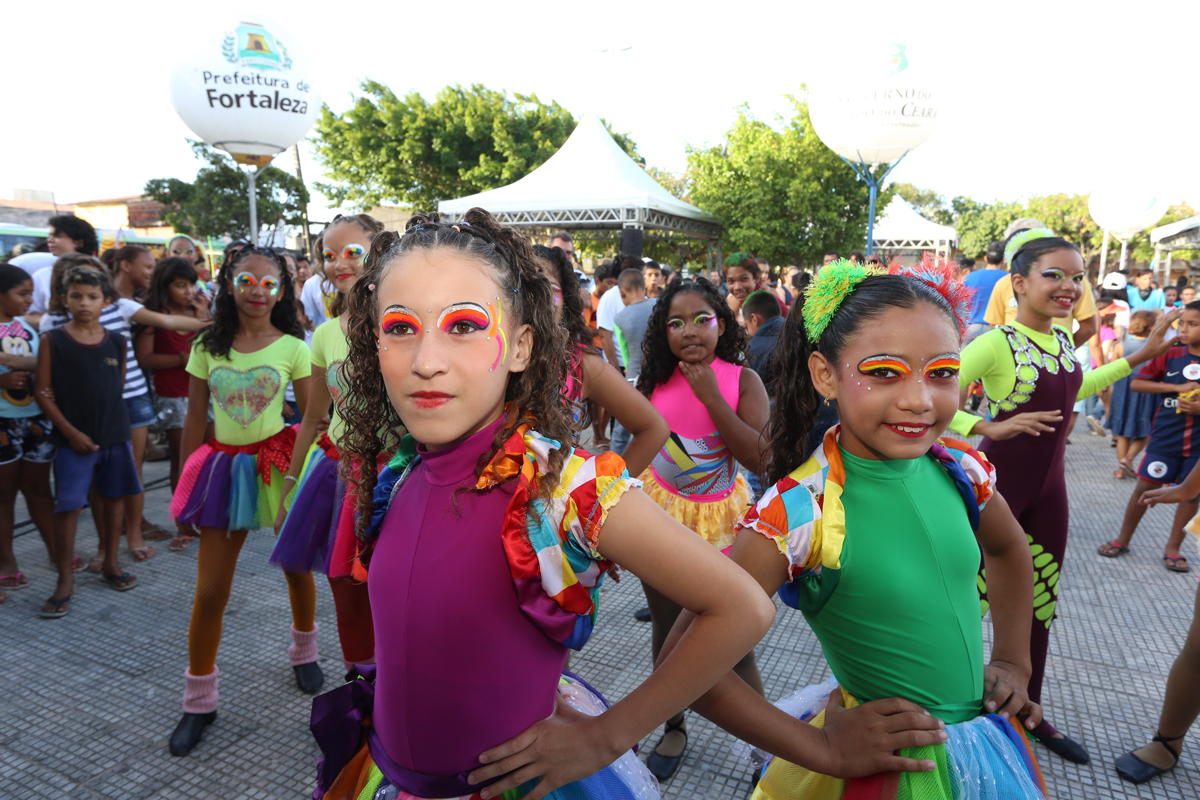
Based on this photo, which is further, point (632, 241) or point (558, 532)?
point (632, 241)

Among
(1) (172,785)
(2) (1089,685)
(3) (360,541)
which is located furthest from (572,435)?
(2) (1089,685)

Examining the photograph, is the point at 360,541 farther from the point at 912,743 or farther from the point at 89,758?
the point at 89,758

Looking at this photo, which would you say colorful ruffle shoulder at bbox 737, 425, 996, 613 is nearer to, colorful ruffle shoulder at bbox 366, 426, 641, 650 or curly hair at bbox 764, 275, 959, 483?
curly hair at bbox 764, 275, 959, 483

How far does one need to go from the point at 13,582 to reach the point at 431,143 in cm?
2541

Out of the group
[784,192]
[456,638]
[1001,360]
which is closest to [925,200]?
[784,192]

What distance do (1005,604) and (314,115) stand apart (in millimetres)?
10603

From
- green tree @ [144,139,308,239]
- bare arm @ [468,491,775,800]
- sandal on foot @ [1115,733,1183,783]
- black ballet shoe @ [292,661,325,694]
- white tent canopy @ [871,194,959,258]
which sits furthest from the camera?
green tree @ [144,139,308,239]

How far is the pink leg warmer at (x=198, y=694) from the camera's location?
9.23 ft

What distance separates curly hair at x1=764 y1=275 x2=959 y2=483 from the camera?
62.4 inches

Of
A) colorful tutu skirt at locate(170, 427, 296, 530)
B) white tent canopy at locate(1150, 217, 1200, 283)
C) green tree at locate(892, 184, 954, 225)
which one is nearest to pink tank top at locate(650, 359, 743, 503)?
colorful tutu skirt at locate(170, 427, 296, 530)

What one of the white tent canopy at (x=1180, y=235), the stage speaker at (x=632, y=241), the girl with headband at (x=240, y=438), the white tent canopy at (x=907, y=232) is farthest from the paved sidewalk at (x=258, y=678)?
the white tent canopy at (x=1180, y=235)

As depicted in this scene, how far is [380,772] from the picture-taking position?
1402 millimetres

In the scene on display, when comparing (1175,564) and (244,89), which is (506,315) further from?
(244,89)

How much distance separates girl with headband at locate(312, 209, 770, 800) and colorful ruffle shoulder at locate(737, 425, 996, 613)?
279 millimetres
